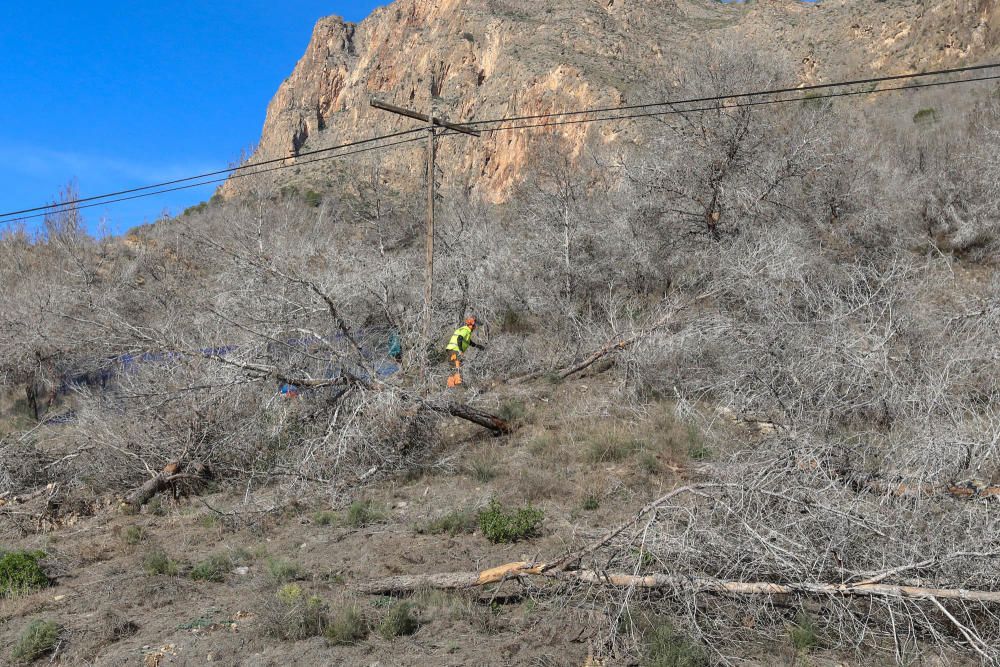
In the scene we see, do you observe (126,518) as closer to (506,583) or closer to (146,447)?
(146,447)

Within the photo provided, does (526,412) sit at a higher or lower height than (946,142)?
lower

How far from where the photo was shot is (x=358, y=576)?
19.5 feet

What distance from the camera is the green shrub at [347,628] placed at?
15.3ft

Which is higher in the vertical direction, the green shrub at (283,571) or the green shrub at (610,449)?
the green shrub at (610,449)

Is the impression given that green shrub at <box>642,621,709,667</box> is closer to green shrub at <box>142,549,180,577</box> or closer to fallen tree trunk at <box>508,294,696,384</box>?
green shrub at <box>142,549,180,577</box>

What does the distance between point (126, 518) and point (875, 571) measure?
8.04 metres

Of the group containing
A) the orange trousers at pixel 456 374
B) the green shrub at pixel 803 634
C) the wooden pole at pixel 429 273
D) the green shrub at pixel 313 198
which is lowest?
the green shrub at pixel 803 634

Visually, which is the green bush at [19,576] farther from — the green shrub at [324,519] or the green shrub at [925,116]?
the green shrub at [925,116]

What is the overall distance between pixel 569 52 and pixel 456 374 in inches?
1923

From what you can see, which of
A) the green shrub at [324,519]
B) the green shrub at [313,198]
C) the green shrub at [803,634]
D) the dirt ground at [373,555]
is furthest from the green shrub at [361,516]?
the green shrub at [313,198]

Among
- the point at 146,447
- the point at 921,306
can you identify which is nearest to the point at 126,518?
the point at 146,447

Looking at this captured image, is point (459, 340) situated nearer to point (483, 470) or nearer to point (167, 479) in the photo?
point (483, 470)

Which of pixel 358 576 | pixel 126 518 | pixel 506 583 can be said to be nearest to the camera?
pixel 506 583

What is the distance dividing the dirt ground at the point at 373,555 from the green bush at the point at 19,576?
0.15 metres
